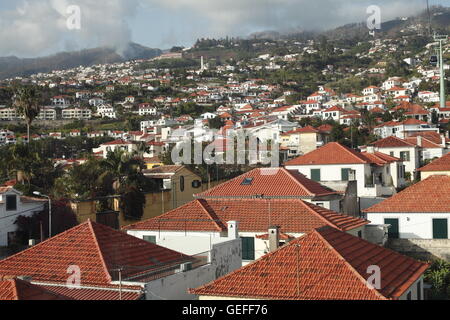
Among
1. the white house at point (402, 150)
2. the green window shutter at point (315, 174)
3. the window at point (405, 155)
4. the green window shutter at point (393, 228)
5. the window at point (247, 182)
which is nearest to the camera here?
the green window shutter at point (393, 228)

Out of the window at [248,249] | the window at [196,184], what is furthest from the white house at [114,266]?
the window at [196,184]

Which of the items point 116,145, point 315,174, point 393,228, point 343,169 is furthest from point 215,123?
point 393,228

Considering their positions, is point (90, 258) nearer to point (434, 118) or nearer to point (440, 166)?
point (440, 166)

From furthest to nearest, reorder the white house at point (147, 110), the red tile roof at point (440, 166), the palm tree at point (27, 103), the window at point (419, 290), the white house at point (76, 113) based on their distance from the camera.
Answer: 1. the white house at point (147, 110)
2. the white house at point (76, 113)
3. the palm tree at point (27, 103)
4. the red tile roof at point (440, 166)
5. the window at point (419, 290)

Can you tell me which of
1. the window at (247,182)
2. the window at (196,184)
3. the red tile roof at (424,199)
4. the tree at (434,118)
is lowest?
the red tile roof at (424,199)

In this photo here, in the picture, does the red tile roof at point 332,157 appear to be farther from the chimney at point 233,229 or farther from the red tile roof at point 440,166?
the chimney at point 233,229
